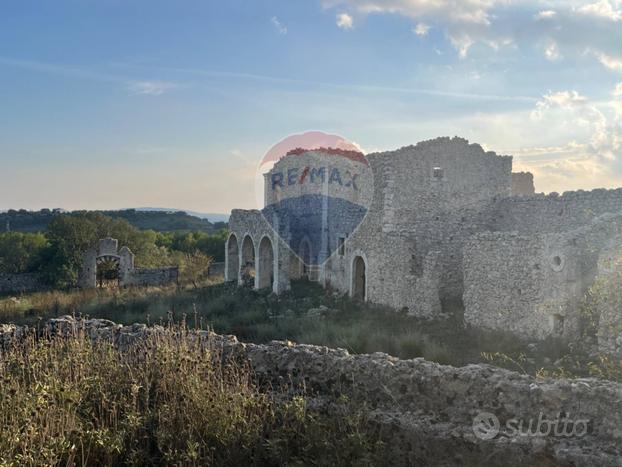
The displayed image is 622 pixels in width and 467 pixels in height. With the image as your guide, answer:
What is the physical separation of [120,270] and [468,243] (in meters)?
22.6

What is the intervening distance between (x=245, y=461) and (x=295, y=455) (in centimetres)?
49

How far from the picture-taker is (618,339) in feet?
30.6

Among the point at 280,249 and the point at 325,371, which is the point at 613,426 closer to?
the point at 325,371

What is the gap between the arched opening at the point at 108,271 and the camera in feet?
100

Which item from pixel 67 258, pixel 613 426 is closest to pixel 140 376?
pixel 613 426

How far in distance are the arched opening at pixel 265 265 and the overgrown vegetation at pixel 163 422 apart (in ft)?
59.3

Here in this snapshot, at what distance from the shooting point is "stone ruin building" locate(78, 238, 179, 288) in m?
29.5

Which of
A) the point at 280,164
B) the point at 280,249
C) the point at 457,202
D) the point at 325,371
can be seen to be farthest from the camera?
the point at 280,164

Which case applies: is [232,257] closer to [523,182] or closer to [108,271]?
[108,271]

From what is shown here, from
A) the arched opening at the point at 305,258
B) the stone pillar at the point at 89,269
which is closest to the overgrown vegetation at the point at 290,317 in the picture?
the arched opening at the point at 305,258

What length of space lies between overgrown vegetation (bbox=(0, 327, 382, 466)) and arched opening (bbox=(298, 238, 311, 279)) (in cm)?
1789

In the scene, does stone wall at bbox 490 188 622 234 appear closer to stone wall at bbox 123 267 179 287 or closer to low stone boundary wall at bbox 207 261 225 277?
stone wall at bbox 123 267 179 287

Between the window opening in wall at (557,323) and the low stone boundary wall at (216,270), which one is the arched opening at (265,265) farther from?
the window opening in wall at (557,323)

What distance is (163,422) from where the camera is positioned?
202 inches
